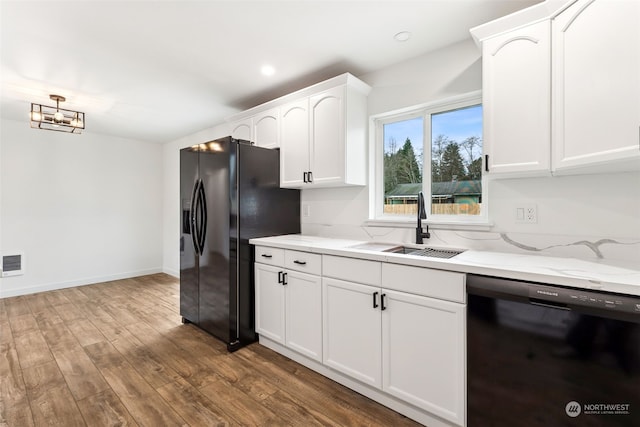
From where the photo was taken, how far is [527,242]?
1900mm

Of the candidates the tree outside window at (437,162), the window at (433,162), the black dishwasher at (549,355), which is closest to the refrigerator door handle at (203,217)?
the window at (433,162)

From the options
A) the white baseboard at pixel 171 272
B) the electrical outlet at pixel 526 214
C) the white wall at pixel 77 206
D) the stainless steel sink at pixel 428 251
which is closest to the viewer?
the electrical outlet at pixel 526 214

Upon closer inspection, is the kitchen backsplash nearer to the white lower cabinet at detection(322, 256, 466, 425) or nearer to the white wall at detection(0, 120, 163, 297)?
the white lower cabinet at detection(322, 256, 466, 425)

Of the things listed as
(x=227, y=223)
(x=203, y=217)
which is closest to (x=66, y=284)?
(x=203, y=217)

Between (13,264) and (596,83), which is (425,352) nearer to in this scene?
(596,83)

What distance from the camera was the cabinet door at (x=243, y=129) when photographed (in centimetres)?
329

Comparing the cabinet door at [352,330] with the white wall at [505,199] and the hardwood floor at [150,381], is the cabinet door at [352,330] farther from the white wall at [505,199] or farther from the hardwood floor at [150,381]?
the white wall at [505,199]

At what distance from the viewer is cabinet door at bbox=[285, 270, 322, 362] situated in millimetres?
2196

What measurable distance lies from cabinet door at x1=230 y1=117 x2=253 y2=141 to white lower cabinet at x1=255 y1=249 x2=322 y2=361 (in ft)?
4.95

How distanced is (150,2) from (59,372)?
2.72 meters

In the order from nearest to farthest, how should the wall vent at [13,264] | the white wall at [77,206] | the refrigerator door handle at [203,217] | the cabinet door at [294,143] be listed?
the cabinet door at [294,143] → the refrigerator door handle at [203,217] → the wall vent at [13,264] → the white wall at [77,206]

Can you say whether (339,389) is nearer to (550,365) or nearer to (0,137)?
(550,365)

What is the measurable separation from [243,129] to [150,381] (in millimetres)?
2552

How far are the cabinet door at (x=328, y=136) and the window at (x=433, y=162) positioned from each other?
421mm
